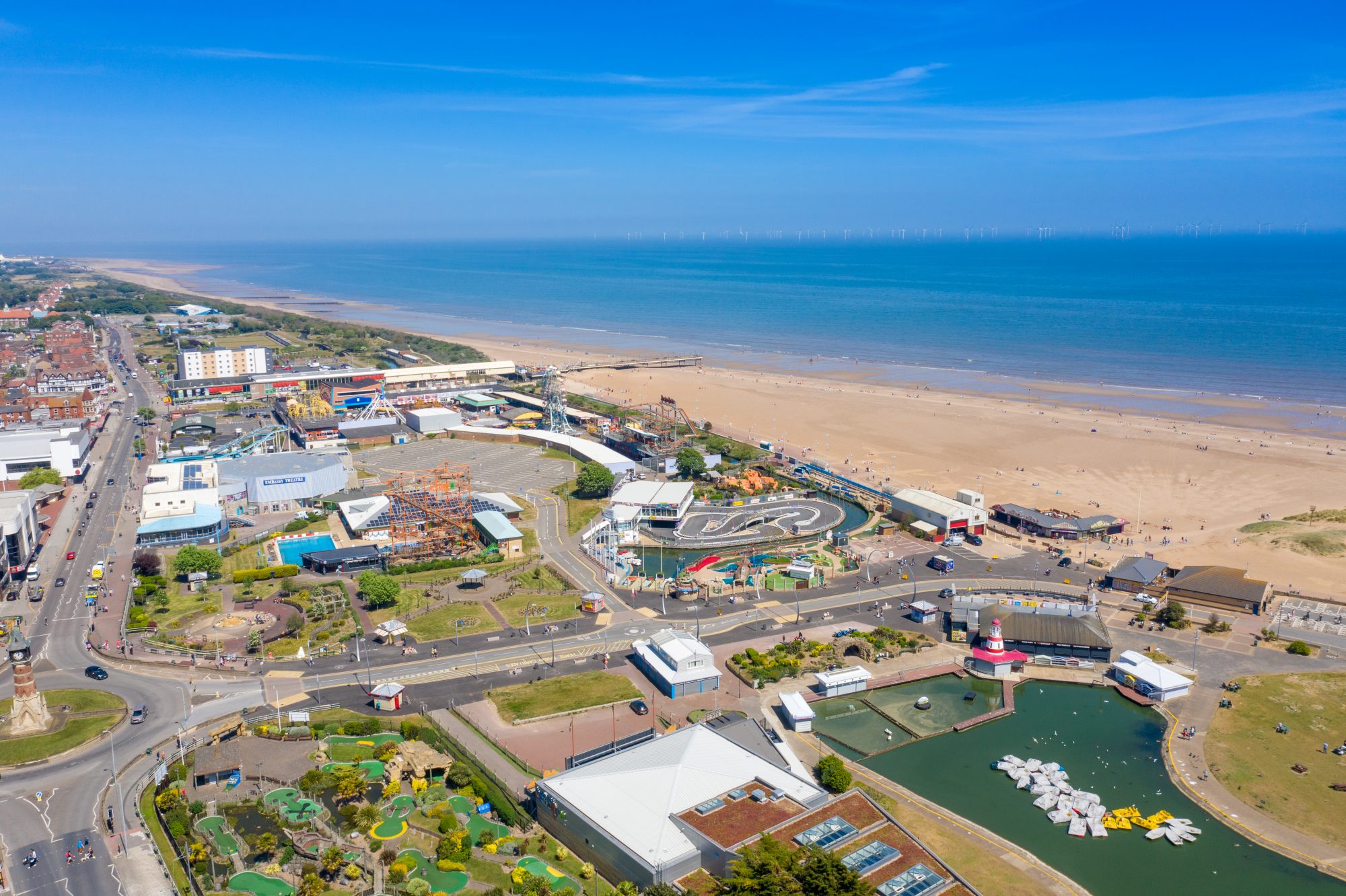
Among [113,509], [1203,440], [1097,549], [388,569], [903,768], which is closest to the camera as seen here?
[903,768]

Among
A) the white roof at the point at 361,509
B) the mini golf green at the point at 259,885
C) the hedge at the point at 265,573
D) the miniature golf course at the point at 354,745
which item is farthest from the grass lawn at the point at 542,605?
the mini golf green at the point at 259,885

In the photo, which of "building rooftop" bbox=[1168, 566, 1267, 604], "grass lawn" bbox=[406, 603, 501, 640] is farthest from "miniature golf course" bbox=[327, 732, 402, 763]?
"building rooftop" bbox=[1168, 566, 1267, 604]

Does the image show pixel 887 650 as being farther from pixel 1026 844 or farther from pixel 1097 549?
pixel 1097 549

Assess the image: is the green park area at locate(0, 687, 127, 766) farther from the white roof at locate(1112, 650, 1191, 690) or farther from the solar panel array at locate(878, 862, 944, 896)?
the white roof at locate(1112, 650, 1191, 690)

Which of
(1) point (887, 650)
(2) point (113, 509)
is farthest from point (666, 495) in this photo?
(2) point (113, 509)

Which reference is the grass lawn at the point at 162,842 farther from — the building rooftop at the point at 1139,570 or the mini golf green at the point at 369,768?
the building rooftop at the point at 1139,570

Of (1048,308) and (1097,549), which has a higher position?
(1048,308)
